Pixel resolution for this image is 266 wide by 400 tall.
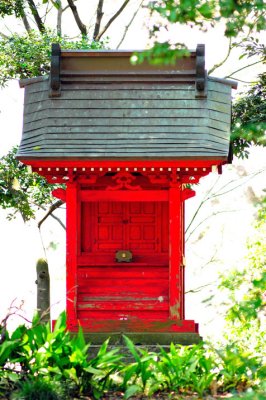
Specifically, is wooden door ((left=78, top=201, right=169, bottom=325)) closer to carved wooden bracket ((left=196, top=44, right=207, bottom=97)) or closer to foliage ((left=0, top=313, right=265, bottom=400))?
carved wooden bracket ((left=196, top=44, right=207, bottom=97))

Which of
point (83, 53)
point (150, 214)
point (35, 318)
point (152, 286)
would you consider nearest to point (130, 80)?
point (83, 53)

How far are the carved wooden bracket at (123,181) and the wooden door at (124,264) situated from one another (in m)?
0.43

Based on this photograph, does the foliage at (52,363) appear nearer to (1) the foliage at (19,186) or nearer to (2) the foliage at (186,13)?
(2) the foliage at (186,13)

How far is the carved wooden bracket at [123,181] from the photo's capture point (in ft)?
45.3

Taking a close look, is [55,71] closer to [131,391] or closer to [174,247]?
[174,247]

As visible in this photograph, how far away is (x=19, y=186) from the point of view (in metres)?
18.2

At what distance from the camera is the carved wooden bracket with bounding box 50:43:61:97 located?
14.0 m

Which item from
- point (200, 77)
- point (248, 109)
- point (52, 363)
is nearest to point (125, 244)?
point (200, 77)

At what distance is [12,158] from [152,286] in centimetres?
526

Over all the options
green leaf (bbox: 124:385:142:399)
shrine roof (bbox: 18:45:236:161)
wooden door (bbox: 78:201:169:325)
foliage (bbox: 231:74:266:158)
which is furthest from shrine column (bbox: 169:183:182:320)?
green leaf (bbox: 124:385:142:399)

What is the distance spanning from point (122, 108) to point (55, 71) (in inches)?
45.4

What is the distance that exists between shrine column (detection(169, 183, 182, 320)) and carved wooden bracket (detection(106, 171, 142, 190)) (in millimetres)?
549

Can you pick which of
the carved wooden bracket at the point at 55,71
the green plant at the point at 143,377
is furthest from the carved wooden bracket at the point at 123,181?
the green plant at the point at 143,377

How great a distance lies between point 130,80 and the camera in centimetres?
1424
